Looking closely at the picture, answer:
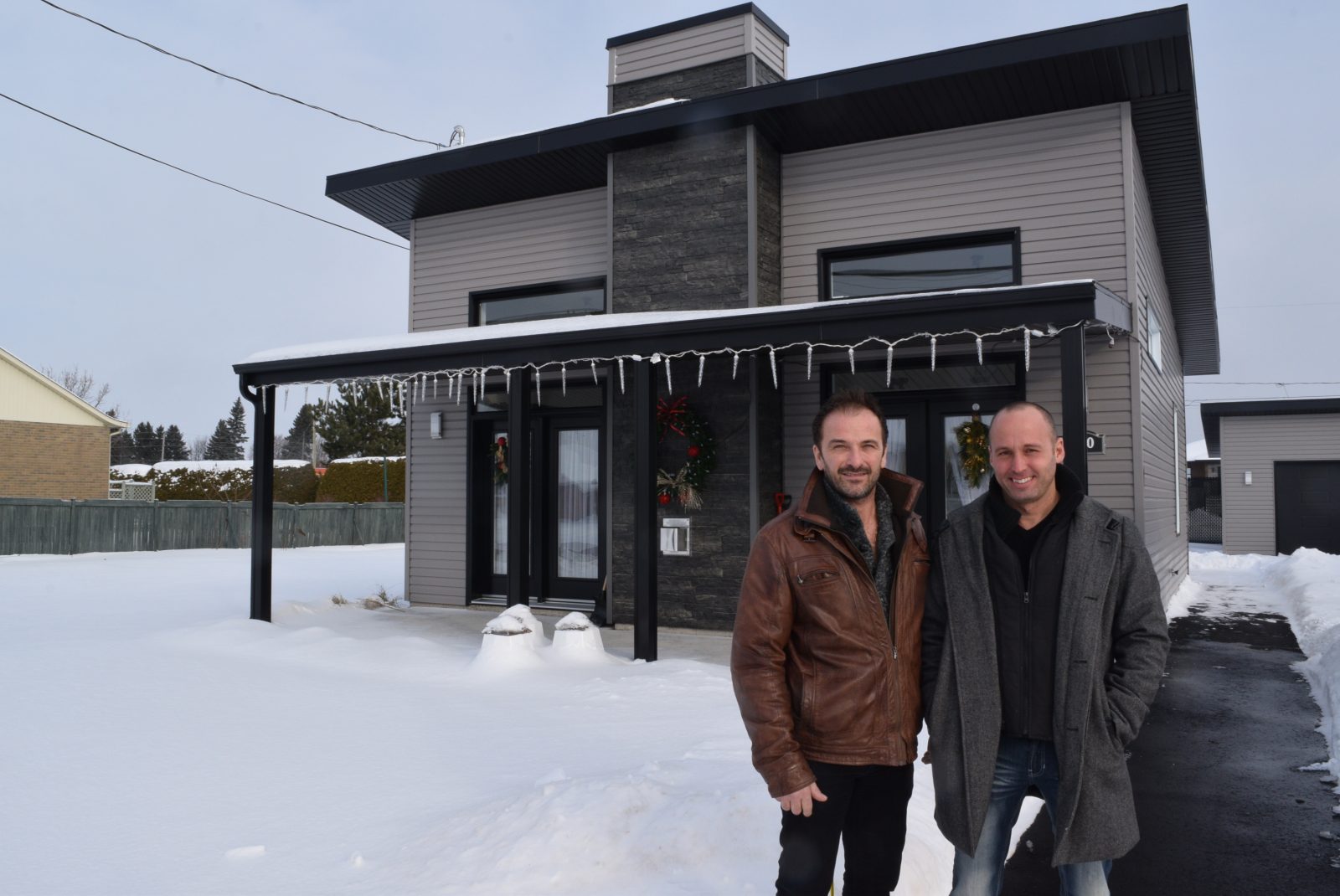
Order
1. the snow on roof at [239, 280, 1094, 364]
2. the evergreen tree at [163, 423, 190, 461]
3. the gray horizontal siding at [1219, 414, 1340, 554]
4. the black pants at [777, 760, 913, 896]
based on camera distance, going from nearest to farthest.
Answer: the black pants at [777, 760, 913, 896], the snow on roof at [239, 280, 1094, 364], the gray horizontal siding at [1219, 414, 1340, 554], the evergreen tree at [163, 423, 190, 461]

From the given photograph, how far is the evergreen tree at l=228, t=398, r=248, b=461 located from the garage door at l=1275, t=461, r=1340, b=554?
71.4m

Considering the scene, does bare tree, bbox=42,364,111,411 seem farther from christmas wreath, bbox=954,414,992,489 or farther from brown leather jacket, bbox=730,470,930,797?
brown leather jacket, bbox=730,470,930,797

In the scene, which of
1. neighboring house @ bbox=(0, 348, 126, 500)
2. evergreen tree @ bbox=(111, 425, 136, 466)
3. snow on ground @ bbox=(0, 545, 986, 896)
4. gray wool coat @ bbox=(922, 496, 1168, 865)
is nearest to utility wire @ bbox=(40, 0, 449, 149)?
snow on ground @ bbox=(0, 545, 986, 896)

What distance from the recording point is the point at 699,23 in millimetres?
9523

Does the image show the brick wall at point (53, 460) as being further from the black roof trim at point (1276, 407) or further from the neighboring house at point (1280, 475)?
the neighboring house at point (1280, 475)

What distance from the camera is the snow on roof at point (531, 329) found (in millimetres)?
6562

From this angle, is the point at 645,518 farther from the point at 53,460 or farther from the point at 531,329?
the point at 53,460

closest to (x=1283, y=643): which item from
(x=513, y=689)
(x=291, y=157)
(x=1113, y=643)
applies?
(x=513, y=689)

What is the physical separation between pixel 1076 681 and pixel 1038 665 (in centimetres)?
9

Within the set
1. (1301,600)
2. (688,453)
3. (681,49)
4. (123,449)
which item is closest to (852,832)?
(688,453)

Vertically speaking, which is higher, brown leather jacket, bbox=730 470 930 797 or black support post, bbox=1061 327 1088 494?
black support post, bbox=1061 327 1088 494

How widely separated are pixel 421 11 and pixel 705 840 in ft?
51.0

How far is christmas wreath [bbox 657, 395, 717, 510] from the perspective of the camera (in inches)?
327

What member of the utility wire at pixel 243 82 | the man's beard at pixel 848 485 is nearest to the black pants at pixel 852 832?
the man's beard at pixel 848 485
